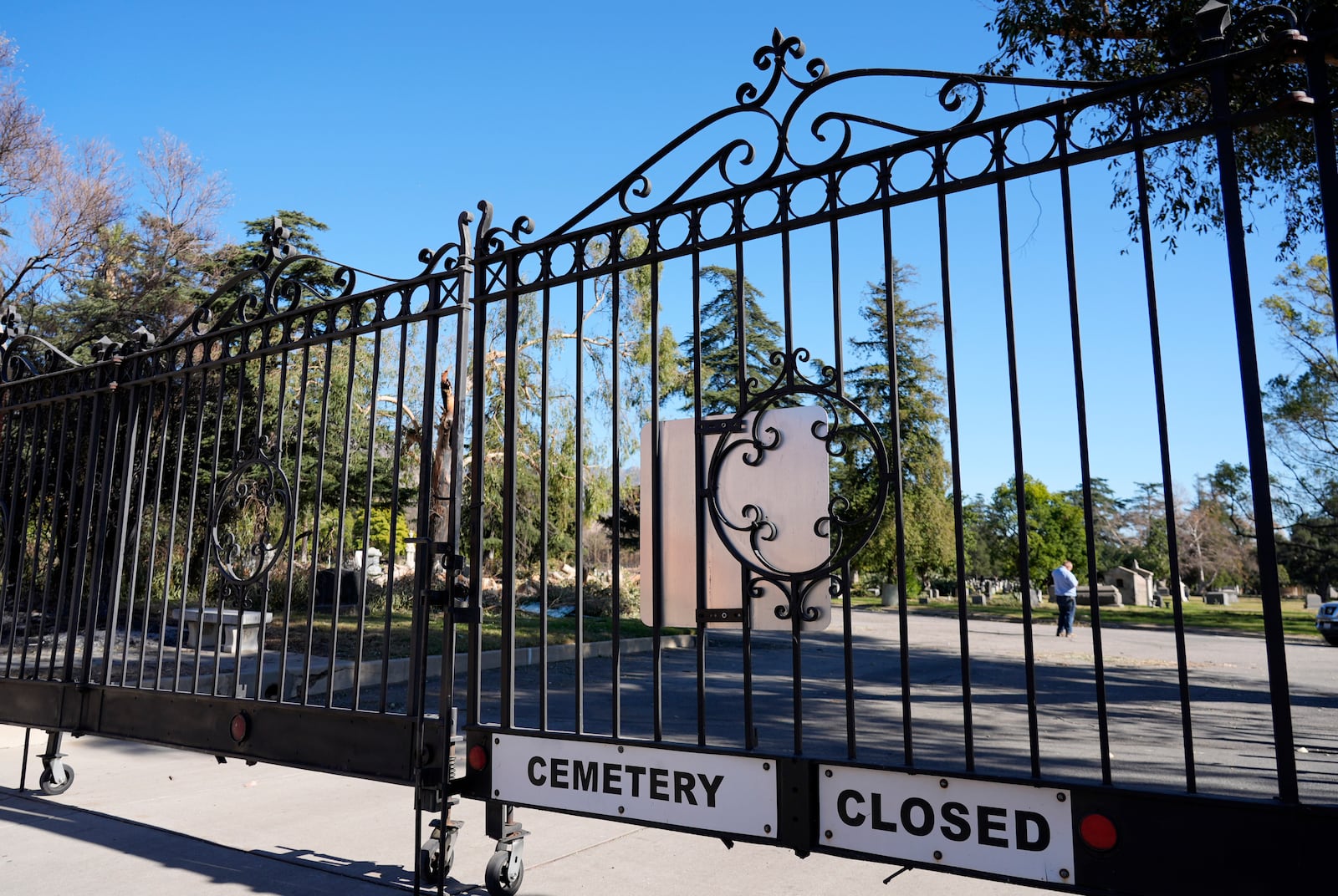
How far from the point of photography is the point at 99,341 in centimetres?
621

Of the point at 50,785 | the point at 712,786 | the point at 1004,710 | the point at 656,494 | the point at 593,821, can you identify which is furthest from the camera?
the point at 1004,710

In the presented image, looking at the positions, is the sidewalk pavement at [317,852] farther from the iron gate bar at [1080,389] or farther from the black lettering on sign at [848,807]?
the iron gate bar at [1080,389]

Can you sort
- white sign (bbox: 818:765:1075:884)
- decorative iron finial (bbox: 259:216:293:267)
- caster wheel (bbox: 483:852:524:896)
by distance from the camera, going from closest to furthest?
white sign (bbox: 818:765:1075:884) < caster wheel (bbox: 483:852:524:896) < decorative iron finial (bbox: 259:216:293:267)

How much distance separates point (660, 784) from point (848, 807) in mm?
769

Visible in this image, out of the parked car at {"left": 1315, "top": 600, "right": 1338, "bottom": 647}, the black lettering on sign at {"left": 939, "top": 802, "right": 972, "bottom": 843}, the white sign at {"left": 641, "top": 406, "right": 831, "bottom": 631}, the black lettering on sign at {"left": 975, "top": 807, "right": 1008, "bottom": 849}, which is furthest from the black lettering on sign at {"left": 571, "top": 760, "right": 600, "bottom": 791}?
the parked car at {"left": 1315, "top": 600, "right": 1338, "bottom": 647}

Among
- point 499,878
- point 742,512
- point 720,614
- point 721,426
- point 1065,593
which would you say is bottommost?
point 499,878

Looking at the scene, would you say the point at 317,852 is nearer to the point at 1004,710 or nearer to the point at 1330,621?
the point at 1004,710

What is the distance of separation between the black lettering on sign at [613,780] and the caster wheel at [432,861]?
0.91 metres

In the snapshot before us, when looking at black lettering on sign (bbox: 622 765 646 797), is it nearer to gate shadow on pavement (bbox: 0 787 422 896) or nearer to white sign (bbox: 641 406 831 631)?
white sign (bbox: 641 406 831 631)

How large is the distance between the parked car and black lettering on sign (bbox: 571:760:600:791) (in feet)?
72.8

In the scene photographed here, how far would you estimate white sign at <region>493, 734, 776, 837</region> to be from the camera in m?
3.34

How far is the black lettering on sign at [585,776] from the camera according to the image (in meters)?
3.71

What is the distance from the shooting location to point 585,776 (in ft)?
12.3

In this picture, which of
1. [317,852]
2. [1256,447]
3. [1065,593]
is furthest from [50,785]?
[1065,593]
